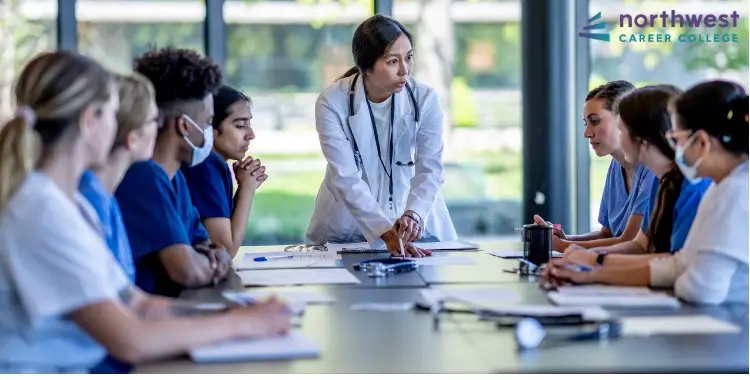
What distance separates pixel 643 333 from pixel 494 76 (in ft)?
16.0

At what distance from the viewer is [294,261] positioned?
3.15 metres

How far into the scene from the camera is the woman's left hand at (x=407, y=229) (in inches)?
134

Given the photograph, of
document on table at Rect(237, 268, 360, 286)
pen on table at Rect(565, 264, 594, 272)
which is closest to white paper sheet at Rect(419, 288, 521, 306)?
pen on table at Rect(565, 264, 594, 272)

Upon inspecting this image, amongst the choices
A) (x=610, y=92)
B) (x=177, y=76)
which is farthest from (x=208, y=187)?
(x=610, y=92)

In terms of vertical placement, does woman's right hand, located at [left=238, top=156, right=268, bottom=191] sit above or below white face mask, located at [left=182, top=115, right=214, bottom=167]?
below

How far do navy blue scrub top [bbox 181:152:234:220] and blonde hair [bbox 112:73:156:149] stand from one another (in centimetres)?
106

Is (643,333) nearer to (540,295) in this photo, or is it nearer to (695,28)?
(540,295)

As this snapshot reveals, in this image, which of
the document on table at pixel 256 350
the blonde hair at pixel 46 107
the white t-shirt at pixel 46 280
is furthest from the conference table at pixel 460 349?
the blonde hair at pixel 46 107

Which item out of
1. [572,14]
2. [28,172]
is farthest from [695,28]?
[28,172]

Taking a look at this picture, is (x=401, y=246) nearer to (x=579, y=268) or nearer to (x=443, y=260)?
(x=443, y=260)

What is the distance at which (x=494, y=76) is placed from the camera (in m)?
6.72

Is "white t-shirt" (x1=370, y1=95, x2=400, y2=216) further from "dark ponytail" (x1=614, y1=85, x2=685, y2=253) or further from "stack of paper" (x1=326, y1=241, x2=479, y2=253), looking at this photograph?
"dark ponytail" (x1=614, y1=85, x2=685, y2=253)

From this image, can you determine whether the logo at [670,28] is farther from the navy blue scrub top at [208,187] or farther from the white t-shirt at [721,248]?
the white t-shirt at [721,248]

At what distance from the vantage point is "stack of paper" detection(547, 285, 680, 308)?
2.28m
